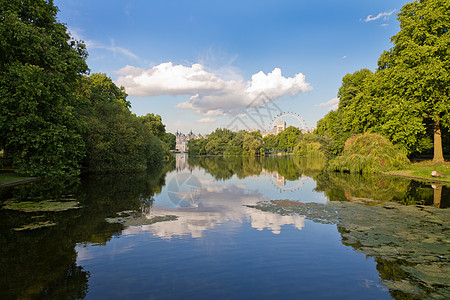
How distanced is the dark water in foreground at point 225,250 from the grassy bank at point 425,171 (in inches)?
496

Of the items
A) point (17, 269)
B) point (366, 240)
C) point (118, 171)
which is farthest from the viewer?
point (118, 171)

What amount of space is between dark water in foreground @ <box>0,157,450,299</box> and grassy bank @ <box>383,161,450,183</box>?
12.6 meters

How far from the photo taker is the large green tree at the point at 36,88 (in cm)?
2162

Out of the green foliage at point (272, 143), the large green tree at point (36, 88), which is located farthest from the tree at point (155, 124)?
the green foliage at point (272, 143)

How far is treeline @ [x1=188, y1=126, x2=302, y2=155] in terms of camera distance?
116188 millimetres

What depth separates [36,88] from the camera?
2192 centimetres

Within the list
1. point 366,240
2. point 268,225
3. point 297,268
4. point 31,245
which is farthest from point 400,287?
point 31,245

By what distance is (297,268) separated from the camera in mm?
7480

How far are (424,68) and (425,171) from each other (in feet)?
34.6

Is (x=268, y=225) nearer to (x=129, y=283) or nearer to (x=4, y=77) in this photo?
(x=129, y=283)

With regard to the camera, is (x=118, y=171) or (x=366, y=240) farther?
(x=118, y=171)

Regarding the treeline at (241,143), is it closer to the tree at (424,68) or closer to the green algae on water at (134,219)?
the tree at (424,68)

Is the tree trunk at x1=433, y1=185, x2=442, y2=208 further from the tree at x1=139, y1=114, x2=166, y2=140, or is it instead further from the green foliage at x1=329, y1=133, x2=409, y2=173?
the tree at x1=139, y1=114, x2=166, y2=140

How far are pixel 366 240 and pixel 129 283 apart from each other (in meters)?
7.66
